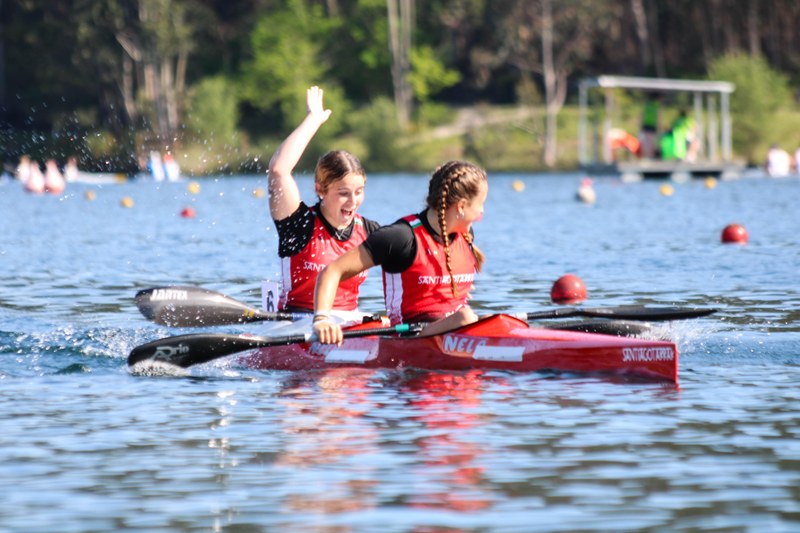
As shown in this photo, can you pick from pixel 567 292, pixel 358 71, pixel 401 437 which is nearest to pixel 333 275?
pixel 401 437

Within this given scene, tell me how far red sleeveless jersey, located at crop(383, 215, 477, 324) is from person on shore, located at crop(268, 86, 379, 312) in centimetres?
46

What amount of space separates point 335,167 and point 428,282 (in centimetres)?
102

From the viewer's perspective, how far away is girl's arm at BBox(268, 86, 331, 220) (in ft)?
34.8

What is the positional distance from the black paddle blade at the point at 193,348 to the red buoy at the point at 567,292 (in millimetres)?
6213

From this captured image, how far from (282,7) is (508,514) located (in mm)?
84957

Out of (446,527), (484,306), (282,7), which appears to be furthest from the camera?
(282,7)

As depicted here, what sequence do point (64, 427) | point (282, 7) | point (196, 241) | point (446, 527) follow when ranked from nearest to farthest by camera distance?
1. point (446, 527)
2. point (64, 427)
3. point (196, 241)
4. point (282, 7)

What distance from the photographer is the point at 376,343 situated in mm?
10820

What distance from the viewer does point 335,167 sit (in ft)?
→ 34.6

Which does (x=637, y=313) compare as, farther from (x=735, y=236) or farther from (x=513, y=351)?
(x=735, y=236)

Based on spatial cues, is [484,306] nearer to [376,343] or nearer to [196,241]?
[376,343]

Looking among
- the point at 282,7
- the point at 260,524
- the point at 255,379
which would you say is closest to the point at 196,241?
the point at 255,379

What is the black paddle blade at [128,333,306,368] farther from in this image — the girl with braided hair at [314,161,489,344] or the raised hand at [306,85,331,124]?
the raised hand at [306,85,331,124]

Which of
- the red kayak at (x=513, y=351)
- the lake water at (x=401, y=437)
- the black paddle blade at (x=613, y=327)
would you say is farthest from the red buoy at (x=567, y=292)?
the red kayak at (x=513, y=351)
